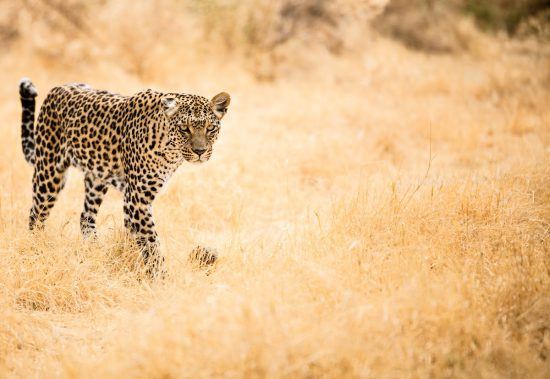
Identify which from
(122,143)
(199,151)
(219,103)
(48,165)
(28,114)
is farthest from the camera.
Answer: (28,114)

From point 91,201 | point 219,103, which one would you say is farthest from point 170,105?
point 91,201

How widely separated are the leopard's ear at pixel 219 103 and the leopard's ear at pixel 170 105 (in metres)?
0.30

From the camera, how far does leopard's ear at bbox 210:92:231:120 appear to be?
484 centimetres

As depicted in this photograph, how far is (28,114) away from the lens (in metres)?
5.60

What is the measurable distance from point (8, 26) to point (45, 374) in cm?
1046

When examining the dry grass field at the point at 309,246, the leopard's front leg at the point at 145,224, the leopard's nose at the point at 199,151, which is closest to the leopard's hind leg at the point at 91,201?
the dry grass field at the point at 309,246

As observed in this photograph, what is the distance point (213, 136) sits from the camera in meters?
4.80

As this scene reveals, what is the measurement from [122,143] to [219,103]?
910mm

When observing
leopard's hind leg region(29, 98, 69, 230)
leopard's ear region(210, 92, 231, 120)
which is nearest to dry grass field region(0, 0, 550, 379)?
leopard's hind leg region(29, 98, 69, 230)

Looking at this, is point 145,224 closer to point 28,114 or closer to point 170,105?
point 170,105

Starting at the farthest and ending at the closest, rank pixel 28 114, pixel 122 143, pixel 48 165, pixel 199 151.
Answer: pixel 28 114 → pixel 48 165 → pixel 122 143 → pixel 199 151

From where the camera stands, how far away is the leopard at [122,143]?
473 centimetres

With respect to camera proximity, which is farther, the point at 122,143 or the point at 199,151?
the point at 122,143

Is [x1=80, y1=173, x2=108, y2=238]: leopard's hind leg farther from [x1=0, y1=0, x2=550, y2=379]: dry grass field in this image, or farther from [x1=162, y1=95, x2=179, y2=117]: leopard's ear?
[x1=162, y1=95, x2=179, y2=117]: leopard's ear
